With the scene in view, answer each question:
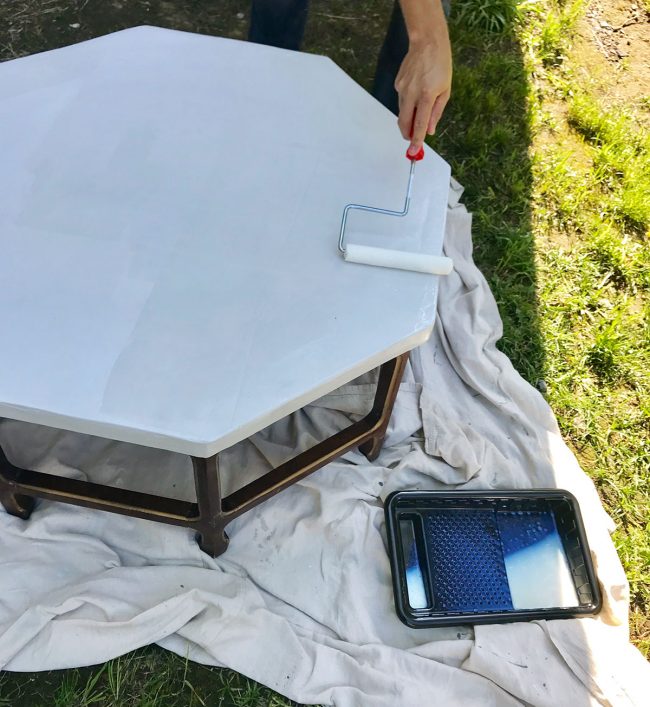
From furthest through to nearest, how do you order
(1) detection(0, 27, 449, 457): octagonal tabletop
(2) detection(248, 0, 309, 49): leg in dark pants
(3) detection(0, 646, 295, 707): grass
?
(2) detection(248, 0, 309, 49): leg in dark pants → (3) detection(0, 646, 295, 707): grass → (1) detection(0, 27, 449, 457): octagonal tabletop

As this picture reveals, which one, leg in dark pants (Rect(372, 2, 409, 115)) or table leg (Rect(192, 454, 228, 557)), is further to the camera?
leg in dark pants (Rect(372, 2, 409, 115))

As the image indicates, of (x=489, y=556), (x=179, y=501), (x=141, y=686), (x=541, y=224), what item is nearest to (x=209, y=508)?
(x=179, y=501)

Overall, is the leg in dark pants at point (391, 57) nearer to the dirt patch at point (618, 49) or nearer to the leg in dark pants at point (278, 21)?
the leg in dark pants at point (278, 21)

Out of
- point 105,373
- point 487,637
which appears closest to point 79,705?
point 105,373

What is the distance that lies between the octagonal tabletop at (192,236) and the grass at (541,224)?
0.67 metres

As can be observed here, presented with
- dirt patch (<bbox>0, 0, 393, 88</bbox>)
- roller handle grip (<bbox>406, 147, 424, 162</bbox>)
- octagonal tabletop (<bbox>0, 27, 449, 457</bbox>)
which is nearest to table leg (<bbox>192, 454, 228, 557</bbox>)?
octagonal tabletop (<bbox>0, 27, 449, 457</bbox>)

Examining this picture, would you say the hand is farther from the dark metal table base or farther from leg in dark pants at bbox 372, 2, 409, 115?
leg in dark pants at bbox 372, 2, 409, 115

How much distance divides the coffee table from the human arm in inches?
5.5

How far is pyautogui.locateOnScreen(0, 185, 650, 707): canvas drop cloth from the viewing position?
135 cm

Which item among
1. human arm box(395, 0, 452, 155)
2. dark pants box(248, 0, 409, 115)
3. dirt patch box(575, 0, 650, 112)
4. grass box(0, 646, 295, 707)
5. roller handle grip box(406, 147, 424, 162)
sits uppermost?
human arm box(395, 0, 452, 155)

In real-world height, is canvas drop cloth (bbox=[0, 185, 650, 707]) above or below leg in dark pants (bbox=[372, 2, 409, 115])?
below

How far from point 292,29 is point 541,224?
1.04 meters

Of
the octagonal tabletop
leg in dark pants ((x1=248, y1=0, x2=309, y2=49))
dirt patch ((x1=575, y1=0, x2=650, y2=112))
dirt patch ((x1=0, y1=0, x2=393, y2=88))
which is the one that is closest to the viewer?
the octagonal tabletop

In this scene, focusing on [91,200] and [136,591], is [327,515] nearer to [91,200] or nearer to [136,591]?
[136,591]
